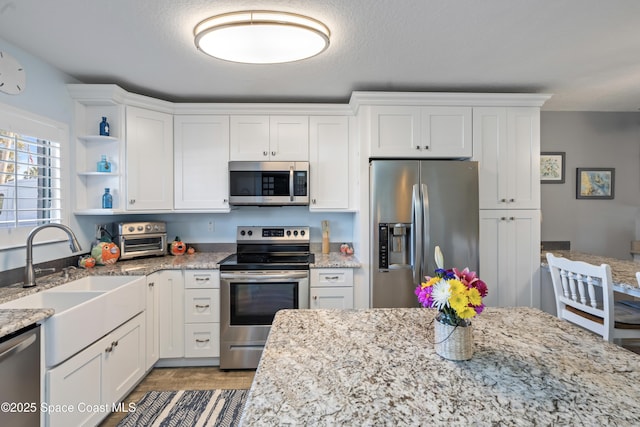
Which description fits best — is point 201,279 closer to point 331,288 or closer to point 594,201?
point 331,288

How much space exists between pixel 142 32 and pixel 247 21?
733mm

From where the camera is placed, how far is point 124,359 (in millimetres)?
2143

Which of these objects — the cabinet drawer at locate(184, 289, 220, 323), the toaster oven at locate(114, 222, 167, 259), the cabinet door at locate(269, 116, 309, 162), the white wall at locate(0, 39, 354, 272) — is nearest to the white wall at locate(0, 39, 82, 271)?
the white wall at locate(0, 39, 354, 272)

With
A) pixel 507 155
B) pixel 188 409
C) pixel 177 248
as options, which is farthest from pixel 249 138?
pixel 507 155

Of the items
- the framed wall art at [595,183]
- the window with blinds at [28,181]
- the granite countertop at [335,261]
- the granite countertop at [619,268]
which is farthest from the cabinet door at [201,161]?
the framed wall art at [595,183]

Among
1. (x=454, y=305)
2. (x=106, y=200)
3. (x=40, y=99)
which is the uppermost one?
(x=40, y=99)

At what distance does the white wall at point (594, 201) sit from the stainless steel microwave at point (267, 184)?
267 centimetres

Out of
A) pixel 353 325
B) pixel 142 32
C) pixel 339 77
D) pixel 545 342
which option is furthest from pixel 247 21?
pixel 545 342

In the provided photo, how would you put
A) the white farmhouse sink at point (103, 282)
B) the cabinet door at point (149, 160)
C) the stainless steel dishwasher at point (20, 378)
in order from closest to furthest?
the stainless steel dishwasher at point (20, 378) → the white farmhouse sink at point (103, 282) → the cabinet door at point (149, 160)

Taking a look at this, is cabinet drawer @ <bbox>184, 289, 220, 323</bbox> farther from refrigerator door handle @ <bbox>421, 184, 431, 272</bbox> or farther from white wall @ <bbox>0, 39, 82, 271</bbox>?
refrigerator door handle @ <bbox>421, 184, 431, 272</bbox>

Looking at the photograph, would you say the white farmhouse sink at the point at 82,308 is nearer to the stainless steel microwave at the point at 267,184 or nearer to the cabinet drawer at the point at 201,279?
the cabinet drawer at the point at 201,279

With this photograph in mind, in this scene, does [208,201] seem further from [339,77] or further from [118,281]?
[339,77]

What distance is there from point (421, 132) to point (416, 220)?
798mm

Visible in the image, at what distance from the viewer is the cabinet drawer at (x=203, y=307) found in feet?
8.61
